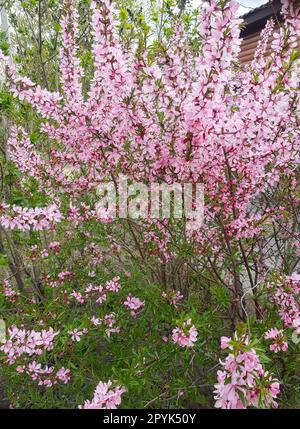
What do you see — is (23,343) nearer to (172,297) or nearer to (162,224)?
(172,297)

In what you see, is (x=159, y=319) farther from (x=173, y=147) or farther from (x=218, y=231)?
(x=173, y=147)

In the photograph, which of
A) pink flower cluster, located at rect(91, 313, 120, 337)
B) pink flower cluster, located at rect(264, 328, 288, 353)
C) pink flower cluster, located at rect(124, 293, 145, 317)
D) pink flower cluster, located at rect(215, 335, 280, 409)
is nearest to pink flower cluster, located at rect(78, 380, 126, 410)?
pink flower cluster, located at rect(215, 335, 280, 409)

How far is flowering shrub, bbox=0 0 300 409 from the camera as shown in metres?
2.07

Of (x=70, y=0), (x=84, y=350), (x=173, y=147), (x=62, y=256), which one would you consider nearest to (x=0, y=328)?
(x=84, y=350)

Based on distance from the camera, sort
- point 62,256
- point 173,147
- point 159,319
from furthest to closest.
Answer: point 62,256 → point 159,319 → point 173,147

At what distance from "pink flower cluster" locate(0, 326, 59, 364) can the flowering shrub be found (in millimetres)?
11

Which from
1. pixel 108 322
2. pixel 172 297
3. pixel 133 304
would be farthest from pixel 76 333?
pixel 172 297

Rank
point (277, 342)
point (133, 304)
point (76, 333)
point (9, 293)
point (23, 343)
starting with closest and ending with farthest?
point (277, 342) → point (23, 343) → point (76, 333) → point (133, 304) → point (9, 293)

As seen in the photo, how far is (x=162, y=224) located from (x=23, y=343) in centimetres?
141

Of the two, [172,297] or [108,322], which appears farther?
[108,322]

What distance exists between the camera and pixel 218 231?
10.9 feet

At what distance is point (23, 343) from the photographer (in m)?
2.68

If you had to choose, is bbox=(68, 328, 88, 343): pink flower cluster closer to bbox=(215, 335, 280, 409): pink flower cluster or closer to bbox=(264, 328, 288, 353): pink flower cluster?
bbox=(264, 328, 288, 353): pink flower cluster
